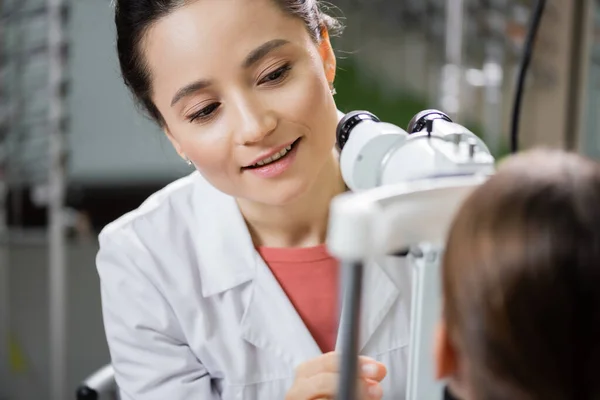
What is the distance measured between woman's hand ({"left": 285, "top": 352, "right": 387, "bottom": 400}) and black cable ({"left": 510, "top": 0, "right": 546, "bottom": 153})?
1.15 ft

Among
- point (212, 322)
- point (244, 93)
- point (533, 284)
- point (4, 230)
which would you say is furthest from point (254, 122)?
point (4, 230)

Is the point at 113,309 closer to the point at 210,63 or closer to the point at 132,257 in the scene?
the point at 132,257

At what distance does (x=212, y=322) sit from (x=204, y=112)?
293 millimetres

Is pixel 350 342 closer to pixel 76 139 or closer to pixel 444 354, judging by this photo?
pixel 444 354

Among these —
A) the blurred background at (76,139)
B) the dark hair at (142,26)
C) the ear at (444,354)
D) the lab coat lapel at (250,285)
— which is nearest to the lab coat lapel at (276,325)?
the lab coat lapel at (250,285)

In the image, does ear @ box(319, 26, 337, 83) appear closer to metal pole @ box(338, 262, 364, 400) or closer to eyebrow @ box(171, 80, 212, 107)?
eyebrow @ box(171, 80, 212, 107)

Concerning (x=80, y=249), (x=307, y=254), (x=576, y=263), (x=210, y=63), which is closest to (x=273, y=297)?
(x=307, y=254)

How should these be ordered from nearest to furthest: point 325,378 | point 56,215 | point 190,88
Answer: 1. point 325,378
2. point 190,88
3. point 56,215

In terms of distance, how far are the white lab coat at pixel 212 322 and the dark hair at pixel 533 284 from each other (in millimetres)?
479

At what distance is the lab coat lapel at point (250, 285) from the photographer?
89cm

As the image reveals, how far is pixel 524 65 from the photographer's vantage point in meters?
0.84

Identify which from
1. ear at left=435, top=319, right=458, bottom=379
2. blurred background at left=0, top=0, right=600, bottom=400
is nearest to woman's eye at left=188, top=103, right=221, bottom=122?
ear at left=435, top=319, right=458, bottom=379

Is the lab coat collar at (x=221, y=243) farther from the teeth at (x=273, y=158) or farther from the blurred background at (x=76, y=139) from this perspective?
the blurred background at (x=76, y=139)

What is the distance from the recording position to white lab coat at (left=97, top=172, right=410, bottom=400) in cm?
89
